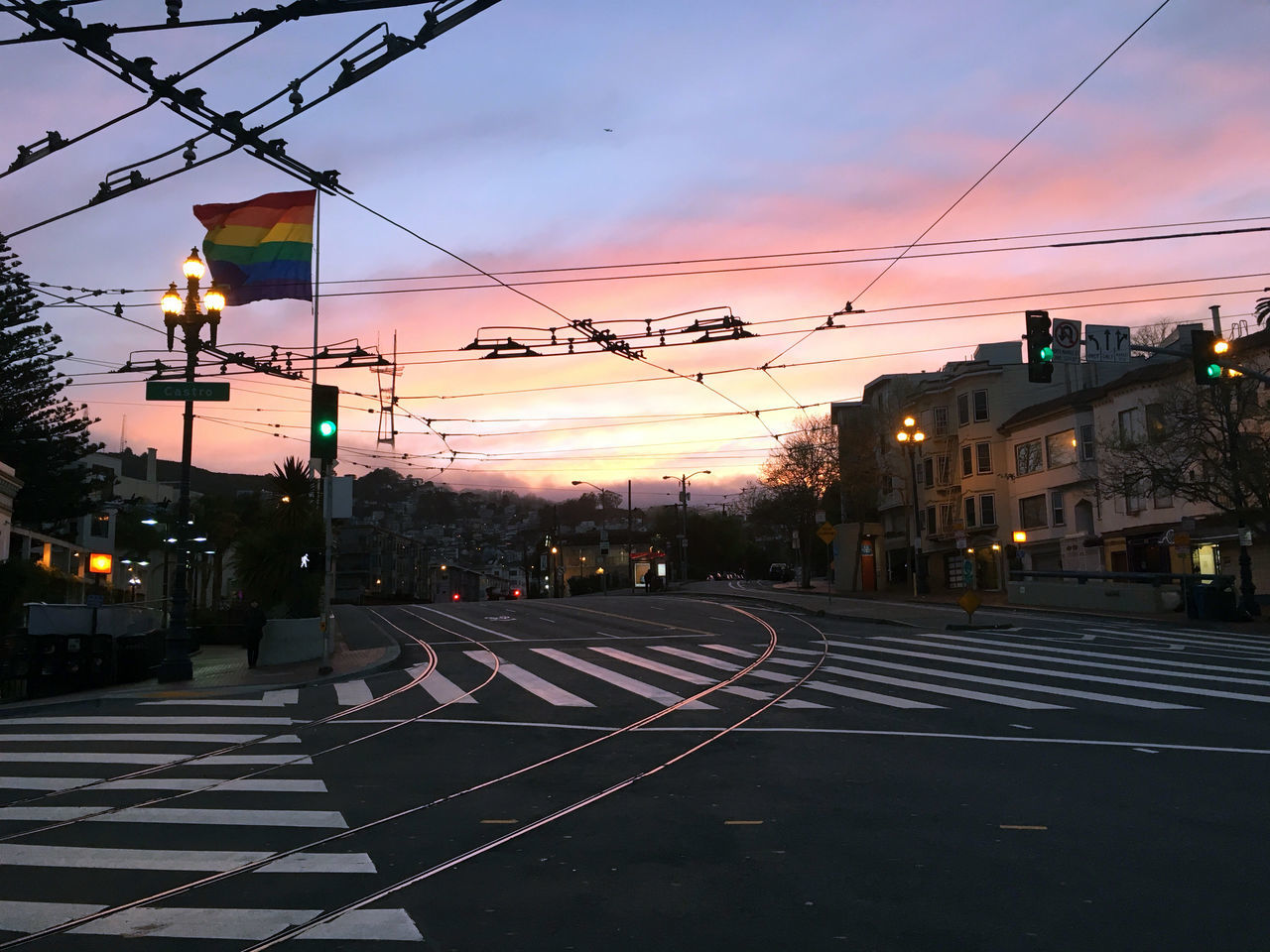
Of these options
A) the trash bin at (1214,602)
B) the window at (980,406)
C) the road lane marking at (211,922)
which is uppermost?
the window at (980,406)

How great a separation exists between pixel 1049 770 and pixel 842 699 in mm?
6236

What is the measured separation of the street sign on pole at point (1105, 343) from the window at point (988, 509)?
3679 cm

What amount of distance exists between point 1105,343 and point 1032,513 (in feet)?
116

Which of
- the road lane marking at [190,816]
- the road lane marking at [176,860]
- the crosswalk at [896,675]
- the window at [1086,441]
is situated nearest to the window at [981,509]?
the window at [1086,441]

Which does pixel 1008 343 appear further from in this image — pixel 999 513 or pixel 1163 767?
pixel 1163 767

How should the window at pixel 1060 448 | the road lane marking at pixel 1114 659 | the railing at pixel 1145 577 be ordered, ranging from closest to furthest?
the road lane marking at pixel 1114 659, the railing at pixel 1145 577, the window at pixel 1060 448

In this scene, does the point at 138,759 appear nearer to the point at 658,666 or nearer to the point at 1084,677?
the point at 658,666

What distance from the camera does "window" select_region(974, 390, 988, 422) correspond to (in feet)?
197

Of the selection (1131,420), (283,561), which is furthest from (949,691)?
(1131,420)

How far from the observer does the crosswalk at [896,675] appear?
16.8 metres

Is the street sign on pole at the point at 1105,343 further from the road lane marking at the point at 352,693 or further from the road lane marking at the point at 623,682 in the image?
the road lane marking at the point at 352,693

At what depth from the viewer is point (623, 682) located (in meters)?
20.3

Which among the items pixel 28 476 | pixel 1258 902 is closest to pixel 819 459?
pixel 28 476

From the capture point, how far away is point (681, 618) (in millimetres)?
37062
